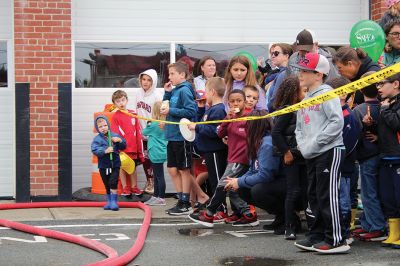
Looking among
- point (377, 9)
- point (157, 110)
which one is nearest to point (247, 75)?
point (157, 110)

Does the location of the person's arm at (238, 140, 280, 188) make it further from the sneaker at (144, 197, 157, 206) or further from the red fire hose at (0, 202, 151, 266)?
the sneaker at (144, 197, 157, 206)

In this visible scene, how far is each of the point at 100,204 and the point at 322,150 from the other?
14.8 feet

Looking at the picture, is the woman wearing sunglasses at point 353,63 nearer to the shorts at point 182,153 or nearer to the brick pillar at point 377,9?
the shorts at point 182,153

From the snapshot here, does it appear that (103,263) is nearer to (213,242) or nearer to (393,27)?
(213,242)

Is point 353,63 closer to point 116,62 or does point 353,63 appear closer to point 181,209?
point 181,209

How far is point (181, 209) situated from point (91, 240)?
246 cm

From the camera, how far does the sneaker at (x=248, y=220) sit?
9617mm

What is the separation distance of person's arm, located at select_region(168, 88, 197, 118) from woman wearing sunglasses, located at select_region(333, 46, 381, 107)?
229cm

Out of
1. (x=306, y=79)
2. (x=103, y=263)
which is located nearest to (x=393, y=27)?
(x=306, y=79)

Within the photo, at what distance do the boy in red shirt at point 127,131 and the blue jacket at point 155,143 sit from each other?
25 cm

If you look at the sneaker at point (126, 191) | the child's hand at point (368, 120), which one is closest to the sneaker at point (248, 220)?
the child's hand at point (368, 120)

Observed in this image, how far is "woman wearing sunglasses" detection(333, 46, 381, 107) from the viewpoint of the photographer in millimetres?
8836

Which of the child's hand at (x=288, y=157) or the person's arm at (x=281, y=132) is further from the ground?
the person's arm at (x=281, y=132)

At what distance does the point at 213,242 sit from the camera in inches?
335
